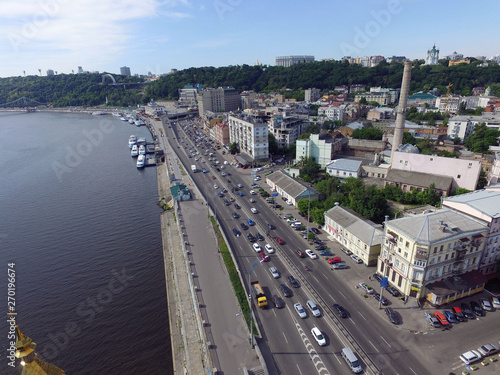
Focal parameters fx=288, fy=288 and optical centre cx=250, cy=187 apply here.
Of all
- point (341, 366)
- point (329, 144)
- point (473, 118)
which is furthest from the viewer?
point (473, 118)

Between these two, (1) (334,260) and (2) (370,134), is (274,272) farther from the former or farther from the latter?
(2) (370,134)

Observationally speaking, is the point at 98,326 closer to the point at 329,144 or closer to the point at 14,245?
the point at 14,245

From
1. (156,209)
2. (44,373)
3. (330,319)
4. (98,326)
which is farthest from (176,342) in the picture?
(156,209)

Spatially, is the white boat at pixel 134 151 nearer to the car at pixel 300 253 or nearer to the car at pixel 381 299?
the car at pixel 300 253

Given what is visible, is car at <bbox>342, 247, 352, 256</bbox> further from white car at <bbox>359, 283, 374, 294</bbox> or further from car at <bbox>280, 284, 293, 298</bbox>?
car at <bbox>280, 284, 293, 298</bbox>

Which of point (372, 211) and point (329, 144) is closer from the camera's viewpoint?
point (372, 211)

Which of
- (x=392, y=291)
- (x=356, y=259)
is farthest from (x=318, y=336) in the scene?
(x=356, y=259)

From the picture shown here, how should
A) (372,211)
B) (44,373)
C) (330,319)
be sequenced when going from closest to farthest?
(44,373) → (330,319) → (372,211)

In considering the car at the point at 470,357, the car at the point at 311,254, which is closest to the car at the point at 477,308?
the car at the point at 470,357
